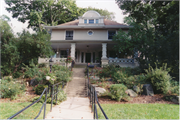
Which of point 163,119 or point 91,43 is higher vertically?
point 91,43

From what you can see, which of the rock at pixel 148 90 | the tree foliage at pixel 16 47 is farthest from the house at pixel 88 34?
the rock at pixel 148 90

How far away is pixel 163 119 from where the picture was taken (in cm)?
365

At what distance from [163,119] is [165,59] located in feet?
21.4

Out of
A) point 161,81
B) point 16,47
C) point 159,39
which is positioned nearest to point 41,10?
point 16,47

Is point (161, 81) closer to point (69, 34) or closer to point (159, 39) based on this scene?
point (159, 39)

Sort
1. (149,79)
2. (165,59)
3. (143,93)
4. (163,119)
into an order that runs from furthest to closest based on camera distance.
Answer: (165,59), (149,79), (143,93), (163,119)

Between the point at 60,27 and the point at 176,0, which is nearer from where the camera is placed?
the point at 176,0

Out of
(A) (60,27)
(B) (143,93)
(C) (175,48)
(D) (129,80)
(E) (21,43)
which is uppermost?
(A) (60,27)

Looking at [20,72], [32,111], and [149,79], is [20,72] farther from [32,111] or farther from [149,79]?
[149,79]

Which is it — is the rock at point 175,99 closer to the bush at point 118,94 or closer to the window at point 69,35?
the bush at point 118,94

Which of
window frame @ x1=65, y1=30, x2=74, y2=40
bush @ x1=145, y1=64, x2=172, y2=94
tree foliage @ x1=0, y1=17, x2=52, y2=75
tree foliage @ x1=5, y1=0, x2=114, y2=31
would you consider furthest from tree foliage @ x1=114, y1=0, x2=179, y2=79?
tree foliage @ x1=5, y1=0, x2=114, y2=31

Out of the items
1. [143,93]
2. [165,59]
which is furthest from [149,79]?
[165,59]

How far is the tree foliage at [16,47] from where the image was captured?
1002cm

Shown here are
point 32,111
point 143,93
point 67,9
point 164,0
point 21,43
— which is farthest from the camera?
point 67,9
